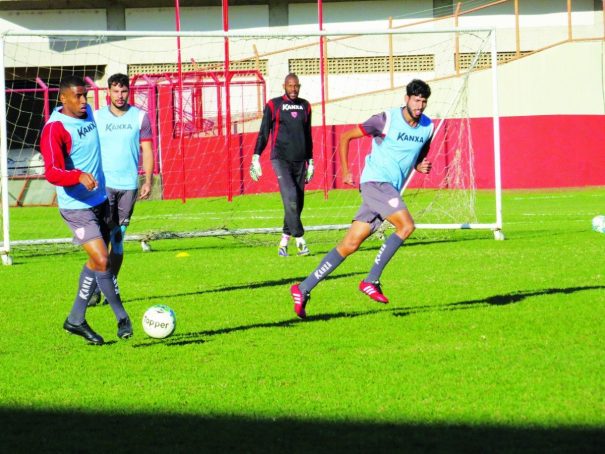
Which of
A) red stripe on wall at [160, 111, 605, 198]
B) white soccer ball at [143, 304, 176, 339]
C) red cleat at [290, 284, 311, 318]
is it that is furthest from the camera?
red stripe on wall at [160, 111, 605, 198]

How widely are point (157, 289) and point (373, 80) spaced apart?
25.3 metres

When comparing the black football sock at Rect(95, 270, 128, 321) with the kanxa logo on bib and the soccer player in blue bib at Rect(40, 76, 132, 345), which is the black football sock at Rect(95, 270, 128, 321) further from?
the kanxa logo on bib

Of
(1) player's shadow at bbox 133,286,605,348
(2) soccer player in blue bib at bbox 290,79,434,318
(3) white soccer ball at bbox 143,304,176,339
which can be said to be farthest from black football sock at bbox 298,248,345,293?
(3) white soccer ball at bbox 143,304,176,339

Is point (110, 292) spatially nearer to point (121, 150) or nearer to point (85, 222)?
point (85, 222)

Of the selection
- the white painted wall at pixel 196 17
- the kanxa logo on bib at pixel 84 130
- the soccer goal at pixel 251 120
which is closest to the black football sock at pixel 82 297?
the kanxa logo on bib at pixel 84 130

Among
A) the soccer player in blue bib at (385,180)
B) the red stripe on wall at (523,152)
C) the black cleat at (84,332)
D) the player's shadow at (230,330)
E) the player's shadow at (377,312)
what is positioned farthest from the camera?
the red stripe on wall at (523,152)

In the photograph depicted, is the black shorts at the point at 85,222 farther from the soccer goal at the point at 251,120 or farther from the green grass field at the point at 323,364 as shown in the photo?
the soccer goal at the point at 251,120

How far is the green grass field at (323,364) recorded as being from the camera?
6273 millimetres

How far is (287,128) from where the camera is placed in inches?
645

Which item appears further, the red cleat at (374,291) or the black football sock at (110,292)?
the red cleat at (374,291)

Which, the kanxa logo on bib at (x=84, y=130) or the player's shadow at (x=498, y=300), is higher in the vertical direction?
the kanxa logo on bib at (x=84, y=130)

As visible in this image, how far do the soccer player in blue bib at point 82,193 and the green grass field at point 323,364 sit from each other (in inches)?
9.4

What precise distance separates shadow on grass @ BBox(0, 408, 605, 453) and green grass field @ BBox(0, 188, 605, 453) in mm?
15

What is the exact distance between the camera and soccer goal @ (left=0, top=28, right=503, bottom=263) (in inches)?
795
